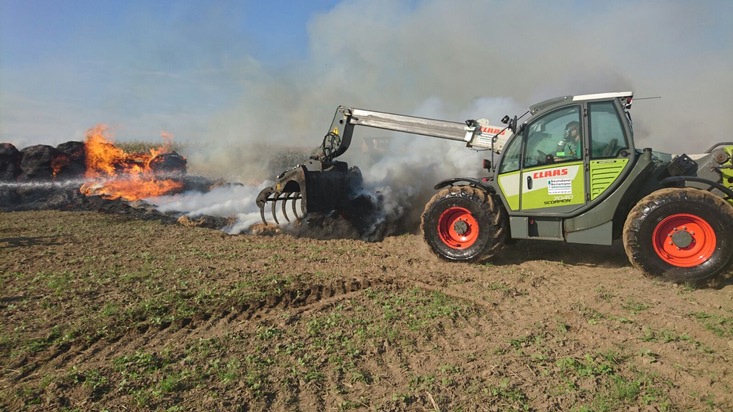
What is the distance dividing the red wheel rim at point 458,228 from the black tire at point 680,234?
2247mm

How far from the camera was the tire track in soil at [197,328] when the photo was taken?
169 inches

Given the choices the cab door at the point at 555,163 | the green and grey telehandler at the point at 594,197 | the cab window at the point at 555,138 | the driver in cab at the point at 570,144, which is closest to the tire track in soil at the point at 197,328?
the green and grey telehandler at the point at 594,197

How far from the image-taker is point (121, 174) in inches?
685

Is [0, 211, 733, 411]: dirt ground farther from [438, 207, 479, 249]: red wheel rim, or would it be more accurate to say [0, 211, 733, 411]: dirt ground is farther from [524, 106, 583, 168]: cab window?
[524, 106, 583, 168]: cab window

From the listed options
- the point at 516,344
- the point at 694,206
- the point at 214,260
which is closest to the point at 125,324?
the point at 214,260

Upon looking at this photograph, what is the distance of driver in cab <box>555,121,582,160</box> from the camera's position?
6.69 m

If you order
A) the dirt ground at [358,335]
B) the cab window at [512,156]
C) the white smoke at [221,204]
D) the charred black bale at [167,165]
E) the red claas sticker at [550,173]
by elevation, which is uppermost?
the charred black bale at [167,165]

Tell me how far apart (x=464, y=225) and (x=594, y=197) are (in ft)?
6.46

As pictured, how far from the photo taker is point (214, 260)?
786cm

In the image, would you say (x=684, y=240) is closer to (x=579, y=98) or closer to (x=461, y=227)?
(x=579, y=98)

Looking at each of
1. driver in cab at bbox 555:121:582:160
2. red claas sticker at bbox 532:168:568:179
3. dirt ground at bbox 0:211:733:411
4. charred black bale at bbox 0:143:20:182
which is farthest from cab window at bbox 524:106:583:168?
charred black bale at bbox 0:143:20:182

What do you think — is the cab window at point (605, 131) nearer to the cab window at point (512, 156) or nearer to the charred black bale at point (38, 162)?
the cab window at point (512, 156)

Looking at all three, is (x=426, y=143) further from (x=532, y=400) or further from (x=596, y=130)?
(x=532, y=400)

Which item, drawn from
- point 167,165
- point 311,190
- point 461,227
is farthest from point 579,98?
point 167,165
